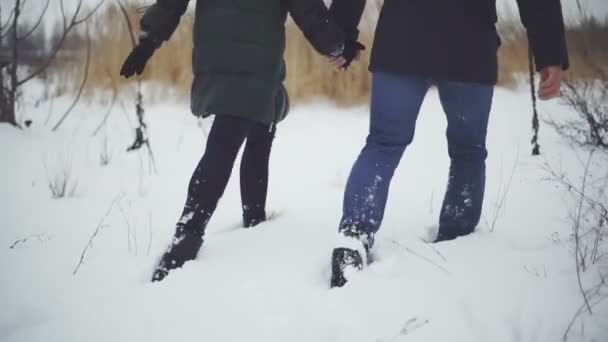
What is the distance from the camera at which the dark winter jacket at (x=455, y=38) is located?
1096 millimetres

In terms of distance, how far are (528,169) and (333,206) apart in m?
1.56

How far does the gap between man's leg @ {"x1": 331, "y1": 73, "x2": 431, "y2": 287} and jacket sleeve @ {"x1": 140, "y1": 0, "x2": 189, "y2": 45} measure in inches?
26.4

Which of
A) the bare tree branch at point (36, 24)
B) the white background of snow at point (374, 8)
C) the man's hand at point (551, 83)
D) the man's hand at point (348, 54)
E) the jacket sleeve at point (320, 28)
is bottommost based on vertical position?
the man's hand at point (551, 83)

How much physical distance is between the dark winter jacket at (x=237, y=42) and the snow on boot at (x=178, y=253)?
376mm

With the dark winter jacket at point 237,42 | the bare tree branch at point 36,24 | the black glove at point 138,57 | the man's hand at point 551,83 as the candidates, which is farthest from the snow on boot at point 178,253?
the bare tree branch at point 36,24

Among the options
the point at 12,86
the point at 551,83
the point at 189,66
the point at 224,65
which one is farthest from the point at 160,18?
the point at 189,66

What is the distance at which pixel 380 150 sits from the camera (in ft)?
3.75

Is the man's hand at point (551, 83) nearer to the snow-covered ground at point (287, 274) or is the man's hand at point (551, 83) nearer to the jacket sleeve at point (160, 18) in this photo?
the snow-covered ground at point (287, 274)

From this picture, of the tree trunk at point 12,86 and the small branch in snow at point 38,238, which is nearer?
the small branch in snow at point 38,238

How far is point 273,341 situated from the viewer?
821 millimetres

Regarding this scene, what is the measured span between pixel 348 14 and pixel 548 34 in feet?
1.95

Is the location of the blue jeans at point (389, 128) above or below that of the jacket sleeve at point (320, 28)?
below

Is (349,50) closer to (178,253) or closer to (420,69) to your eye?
(420,69)

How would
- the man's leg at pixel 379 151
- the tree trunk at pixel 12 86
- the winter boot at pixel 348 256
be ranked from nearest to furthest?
the winter boot at pixel 348 256
the man's leg at pixel 379 151
the tree trunk at pixel 12 86
